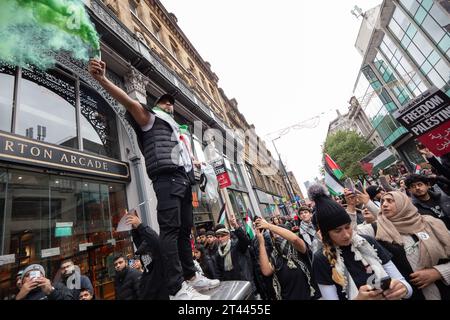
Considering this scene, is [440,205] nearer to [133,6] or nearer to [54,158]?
[54,158]

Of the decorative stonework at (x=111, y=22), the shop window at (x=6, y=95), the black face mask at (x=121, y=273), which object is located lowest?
the black face mask at (x=121, y=273)

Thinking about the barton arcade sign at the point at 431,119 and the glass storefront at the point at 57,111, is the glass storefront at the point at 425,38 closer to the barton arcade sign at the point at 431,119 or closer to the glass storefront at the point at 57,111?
the barton arcade sign at the point at 431,119

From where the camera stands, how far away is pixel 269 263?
301cm

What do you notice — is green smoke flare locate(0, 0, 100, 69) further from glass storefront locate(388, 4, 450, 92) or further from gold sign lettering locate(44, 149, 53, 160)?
glass storefront locate(388, 4, 450, 92)

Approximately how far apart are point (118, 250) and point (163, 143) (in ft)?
17.1

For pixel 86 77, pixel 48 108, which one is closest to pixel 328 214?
pixel 48 108

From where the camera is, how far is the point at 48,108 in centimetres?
602

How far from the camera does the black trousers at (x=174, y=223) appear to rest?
6.49ft

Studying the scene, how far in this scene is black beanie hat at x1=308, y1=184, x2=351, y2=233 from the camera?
185 centimetres

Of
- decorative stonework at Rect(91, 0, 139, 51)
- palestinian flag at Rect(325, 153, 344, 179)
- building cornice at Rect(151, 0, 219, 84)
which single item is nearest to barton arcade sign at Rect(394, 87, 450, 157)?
palestinian flag at Rect(325, 153, 344, 179)

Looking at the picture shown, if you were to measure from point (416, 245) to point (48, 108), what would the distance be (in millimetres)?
8079

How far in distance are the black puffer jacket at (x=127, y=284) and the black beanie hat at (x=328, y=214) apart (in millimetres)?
3109

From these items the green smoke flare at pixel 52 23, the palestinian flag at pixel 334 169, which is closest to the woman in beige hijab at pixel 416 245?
the palestinian flag at pixel 334 169

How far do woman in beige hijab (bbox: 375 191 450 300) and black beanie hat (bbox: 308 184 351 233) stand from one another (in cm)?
84
